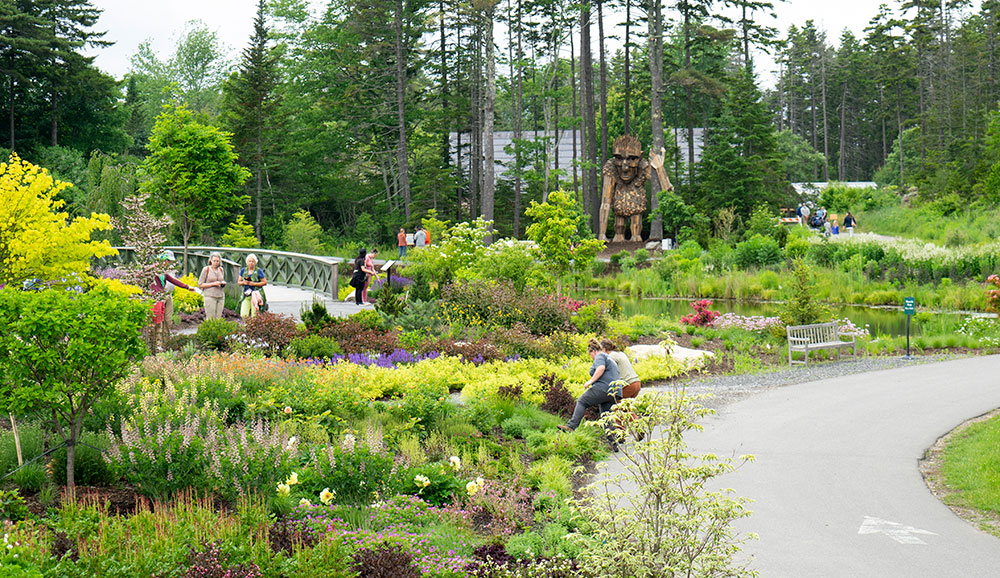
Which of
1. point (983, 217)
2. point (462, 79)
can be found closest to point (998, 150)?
point (983, 217)

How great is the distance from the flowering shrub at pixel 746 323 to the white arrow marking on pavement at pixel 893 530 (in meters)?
11.0

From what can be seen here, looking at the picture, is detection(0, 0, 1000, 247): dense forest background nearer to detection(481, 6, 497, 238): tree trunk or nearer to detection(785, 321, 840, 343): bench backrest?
detection(481, 6, 497, 238): tree trunk

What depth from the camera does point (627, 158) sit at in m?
35.0

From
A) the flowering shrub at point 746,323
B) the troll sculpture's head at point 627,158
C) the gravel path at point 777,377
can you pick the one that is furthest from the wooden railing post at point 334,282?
the troll sculpture's head at point 627,158

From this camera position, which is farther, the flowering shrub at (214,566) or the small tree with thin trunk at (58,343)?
the small tree with thin trunk at (58,343)

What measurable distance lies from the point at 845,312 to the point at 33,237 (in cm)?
1984

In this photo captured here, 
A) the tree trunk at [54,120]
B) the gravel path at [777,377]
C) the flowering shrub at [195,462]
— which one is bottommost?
the gravel path at [777,377]

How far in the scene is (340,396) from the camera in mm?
9430

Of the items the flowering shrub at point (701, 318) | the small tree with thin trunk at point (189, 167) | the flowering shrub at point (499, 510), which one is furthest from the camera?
the small tree with thin trunk at point (189, 167)

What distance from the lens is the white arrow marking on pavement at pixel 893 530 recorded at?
21.5ft

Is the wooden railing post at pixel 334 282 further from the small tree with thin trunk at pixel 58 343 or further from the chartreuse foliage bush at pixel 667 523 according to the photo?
the chartreuse foliage bush at pixel 667 523

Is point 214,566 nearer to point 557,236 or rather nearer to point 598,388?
point 598,388

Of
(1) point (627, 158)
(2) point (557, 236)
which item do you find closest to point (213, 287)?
(2) point (557, 236)

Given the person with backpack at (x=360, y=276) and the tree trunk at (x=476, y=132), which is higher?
the tree trunk at (x=476, y=132)
